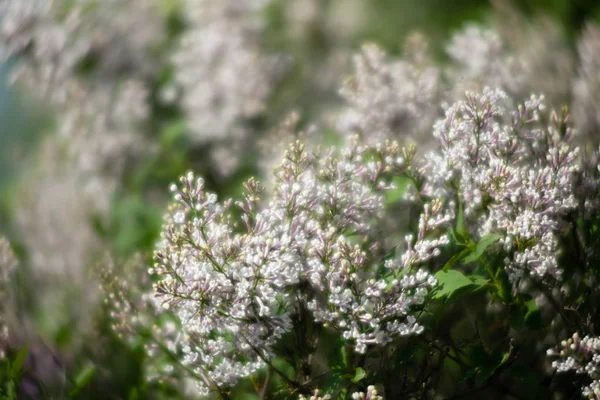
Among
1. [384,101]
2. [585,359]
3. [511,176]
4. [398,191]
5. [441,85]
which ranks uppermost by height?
[441,85]

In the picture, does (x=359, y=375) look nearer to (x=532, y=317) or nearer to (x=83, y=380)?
(x=532, y=317)

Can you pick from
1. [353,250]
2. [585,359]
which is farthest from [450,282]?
[585,359]

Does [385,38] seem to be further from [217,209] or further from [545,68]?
[217,209]

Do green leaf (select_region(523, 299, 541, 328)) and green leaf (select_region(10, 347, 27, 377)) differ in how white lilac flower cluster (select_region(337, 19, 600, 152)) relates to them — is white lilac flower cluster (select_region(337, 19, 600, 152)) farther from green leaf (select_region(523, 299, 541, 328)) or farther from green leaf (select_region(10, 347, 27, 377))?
green leaf (select_region(10, 347, 27, 377))

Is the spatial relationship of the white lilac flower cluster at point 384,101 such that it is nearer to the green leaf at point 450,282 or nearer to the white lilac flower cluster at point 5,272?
the green leaf at point 450,282

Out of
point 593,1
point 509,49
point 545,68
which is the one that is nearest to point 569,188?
point 545,68

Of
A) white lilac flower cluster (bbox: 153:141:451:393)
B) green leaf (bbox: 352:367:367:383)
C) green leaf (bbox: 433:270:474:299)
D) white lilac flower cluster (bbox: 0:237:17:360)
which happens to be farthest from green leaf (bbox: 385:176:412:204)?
white lilac flower cluster (bbox: 0:237:17:360)

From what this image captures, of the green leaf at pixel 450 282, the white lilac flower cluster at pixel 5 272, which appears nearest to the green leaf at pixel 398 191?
the green leaf at pixel 450 282
